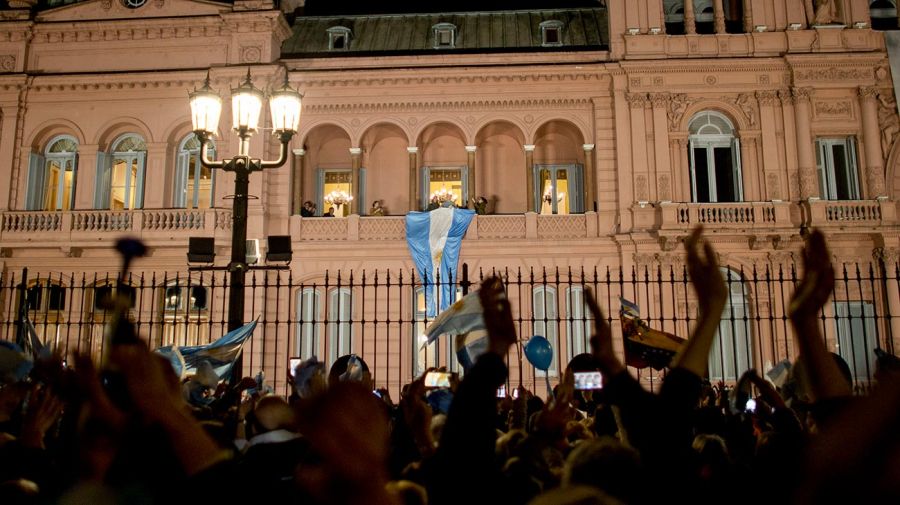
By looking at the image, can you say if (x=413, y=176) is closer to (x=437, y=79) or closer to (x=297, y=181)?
(x=437, y=79)

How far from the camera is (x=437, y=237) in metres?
22.7

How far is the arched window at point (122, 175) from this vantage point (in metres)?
24.5

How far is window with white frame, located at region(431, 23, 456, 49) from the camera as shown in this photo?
84.9 feet

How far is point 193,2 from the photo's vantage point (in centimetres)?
2411

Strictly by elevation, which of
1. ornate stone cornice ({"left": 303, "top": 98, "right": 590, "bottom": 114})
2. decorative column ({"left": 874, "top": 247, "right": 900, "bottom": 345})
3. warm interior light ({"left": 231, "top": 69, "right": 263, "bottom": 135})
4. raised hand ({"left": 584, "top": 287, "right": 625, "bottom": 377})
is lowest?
raised hand ({"left": 584, "top": 287, "right": 625, "bottom": 377})

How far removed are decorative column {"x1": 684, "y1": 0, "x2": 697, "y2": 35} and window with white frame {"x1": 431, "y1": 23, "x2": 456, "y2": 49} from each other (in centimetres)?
754

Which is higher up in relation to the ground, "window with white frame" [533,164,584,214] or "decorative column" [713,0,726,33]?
A: "decorative column" [713,0,726,33]

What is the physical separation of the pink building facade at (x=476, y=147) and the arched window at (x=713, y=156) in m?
0.06

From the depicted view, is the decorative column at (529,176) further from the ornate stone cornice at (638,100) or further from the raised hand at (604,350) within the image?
the raised hand at (604,350)

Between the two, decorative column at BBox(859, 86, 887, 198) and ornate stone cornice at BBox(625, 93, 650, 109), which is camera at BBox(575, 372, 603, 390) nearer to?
ornate stone cornice at BBox(625, 93, 650, 109)

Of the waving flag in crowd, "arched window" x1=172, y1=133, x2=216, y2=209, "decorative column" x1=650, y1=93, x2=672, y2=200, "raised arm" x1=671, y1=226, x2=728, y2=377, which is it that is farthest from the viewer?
"arched window" x1=172, y1=133, x2=216, y2=209

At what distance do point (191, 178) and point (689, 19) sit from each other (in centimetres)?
1668

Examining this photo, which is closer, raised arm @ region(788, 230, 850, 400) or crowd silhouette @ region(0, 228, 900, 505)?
crowd silhouette @ region(0, 228, 900, 505)

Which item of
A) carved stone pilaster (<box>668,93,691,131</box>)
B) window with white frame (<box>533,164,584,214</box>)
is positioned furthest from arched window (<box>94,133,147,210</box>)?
carved stone pilaster (<box>668,93,691,131</box>)
